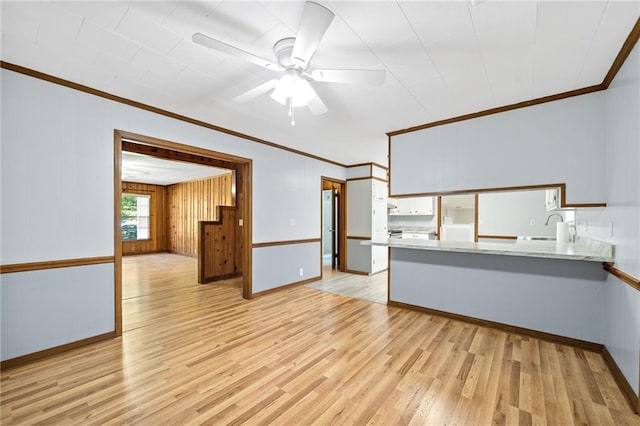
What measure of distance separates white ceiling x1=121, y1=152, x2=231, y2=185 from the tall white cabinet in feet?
11.1

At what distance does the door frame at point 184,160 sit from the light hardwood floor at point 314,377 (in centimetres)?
76

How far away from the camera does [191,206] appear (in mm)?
9117

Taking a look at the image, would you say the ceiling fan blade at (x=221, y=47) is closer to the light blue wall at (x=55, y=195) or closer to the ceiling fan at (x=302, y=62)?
the ceiling fan at (x=302, y=62)

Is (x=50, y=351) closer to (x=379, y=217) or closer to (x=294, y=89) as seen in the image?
(x=294, y=89)

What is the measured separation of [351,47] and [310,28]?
1.95 ft

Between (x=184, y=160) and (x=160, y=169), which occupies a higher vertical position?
(x=160, y=169)

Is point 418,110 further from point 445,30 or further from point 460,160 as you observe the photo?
point 445,30

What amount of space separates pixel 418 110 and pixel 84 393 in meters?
3.86

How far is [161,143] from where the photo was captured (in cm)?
310

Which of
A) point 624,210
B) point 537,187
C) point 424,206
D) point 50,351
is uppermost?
point 537,187

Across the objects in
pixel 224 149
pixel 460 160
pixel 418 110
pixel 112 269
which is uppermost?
pixel 418 110

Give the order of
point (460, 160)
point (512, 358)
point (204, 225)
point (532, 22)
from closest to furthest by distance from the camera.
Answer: point (532, 22)
point (512, 358)
point (460, 160)
point (204, 225)

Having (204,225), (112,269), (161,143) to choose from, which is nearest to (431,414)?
(112,269)

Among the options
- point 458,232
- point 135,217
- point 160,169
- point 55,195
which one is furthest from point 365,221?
point 135,217
